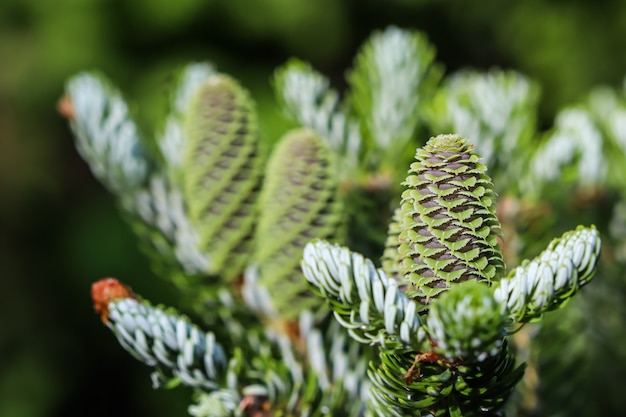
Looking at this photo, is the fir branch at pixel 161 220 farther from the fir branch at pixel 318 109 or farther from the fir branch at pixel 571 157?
the fir branch at pixel 571 157

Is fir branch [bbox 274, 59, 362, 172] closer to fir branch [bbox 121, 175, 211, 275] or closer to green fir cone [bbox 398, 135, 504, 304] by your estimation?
fir branch [bbox 121, 175, 211, 275]

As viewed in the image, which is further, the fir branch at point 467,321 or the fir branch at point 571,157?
the fir branch at point 571,157

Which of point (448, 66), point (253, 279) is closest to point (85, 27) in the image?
point (448, 66)

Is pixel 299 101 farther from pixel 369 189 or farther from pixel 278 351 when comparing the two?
pixel 278 351

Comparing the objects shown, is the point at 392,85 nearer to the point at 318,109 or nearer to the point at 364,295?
the point at 318,109

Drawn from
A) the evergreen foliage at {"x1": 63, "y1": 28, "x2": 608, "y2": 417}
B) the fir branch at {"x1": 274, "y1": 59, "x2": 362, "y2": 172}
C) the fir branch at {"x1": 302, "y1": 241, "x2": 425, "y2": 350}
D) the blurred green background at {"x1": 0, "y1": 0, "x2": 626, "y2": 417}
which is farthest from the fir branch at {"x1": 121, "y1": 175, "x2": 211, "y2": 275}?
the blurred green background at {"x1": 0, "y1": 0, "x2": 626, "y2": 417}

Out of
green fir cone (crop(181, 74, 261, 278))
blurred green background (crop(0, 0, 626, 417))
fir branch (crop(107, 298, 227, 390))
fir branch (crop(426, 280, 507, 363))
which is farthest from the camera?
blurred green background (crop(0, 0, 626, 417))

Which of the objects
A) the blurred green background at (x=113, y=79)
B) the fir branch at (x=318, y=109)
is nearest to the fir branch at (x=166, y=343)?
the fir branch at (x=318, y=109)
